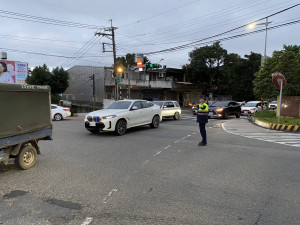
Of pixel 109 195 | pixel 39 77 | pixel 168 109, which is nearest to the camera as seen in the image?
pixel 109 195

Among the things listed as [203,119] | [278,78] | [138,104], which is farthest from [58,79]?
[203,119]

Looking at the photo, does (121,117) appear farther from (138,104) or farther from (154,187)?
(154,187)

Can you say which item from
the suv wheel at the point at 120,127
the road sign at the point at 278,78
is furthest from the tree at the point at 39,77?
the road sign at the point at 278,78

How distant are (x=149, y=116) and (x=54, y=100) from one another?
26.0 meters

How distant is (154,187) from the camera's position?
4.46 metres

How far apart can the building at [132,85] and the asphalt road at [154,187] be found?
28.1 metres

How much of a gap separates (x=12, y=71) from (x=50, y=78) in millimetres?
17336

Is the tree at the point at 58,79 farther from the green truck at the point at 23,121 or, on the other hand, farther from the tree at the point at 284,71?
the green truck at the point at 23,121

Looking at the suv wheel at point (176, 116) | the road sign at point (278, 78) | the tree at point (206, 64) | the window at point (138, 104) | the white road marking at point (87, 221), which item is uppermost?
the tree at point (206, 64)

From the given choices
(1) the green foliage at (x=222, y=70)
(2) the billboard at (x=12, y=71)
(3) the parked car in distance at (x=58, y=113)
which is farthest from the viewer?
(1) the green foliage at (x=222, y=70)

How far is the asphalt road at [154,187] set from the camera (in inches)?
133

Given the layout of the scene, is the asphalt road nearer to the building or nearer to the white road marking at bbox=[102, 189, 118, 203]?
the white road marking at bbox=[102, 189, 118, 203]

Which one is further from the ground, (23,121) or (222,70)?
(222,70)

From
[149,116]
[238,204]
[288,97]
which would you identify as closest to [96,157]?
Result: [238,204]
